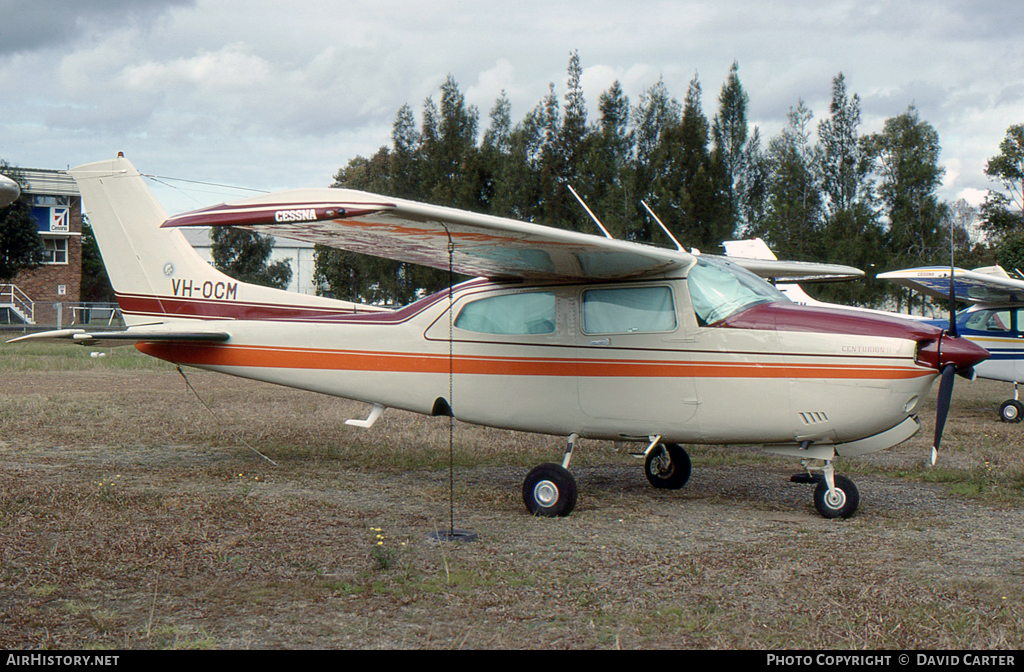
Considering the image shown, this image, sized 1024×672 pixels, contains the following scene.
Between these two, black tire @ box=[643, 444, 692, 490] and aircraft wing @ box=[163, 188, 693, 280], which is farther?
black tire @ box=[643, 444, 692, 490]

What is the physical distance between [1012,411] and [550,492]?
11325mm

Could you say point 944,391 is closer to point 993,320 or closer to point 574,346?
point 574,346

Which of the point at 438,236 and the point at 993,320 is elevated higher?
the point at 438,236

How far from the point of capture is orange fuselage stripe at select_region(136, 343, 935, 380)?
21.4 ft

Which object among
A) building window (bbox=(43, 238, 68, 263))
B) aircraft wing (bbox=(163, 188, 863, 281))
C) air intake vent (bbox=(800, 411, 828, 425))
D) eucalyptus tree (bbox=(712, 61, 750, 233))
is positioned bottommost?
air intake vent (bbox=(800, 411, 828, 425))

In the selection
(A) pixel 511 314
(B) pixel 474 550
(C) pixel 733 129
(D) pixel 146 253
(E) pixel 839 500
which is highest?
(C) pixel 733 129

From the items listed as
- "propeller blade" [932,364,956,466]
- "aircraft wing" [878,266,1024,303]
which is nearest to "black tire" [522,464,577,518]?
"propeller blade" [932,364,956,466]

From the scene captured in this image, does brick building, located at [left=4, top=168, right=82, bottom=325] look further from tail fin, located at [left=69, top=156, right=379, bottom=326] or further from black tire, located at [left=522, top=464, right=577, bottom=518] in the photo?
black tire, located at [left=522, top=464, right=577, bottom=518]

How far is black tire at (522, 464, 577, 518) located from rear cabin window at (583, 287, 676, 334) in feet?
4.36

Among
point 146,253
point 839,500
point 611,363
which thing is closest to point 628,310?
point 611,363

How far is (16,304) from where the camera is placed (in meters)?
49.9

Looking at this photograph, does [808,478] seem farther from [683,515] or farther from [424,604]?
[424,604]

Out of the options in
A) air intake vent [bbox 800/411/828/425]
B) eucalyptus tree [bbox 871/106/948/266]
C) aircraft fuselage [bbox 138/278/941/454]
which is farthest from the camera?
eucalyptus tree [bbox 871/106/948/266]

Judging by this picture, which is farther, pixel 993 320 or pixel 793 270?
pixel 993 320
